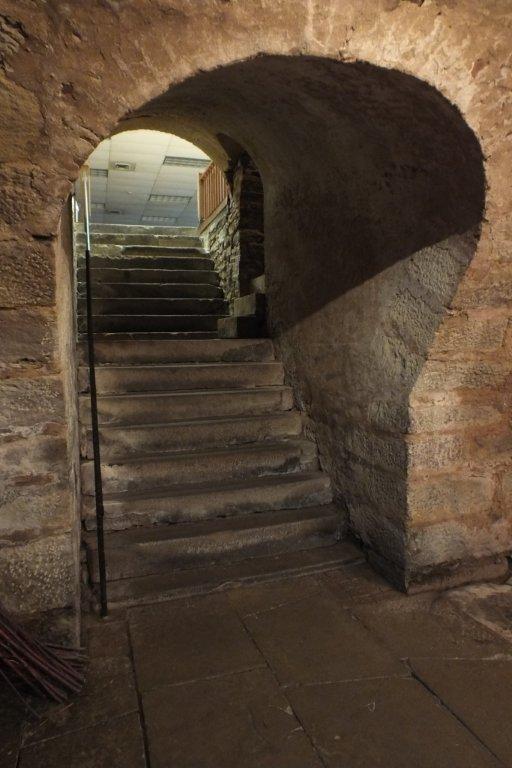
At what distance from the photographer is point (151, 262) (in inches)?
225

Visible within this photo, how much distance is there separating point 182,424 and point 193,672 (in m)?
1.43

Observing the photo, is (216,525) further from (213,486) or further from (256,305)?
(256,305)

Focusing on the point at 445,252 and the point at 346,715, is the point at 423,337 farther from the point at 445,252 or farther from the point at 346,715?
the point at 346,715

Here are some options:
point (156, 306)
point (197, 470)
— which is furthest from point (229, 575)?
point (156, 306)

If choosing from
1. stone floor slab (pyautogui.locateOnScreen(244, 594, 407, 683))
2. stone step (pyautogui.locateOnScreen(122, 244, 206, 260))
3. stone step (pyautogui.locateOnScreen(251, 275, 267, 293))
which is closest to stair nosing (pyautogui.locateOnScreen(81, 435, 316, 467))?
stone floor slab (pyautogui.locateOnScreen(244, 594, 407, 683))

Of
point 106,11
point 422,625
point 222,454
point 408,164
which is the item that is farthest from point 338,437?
point 106,11

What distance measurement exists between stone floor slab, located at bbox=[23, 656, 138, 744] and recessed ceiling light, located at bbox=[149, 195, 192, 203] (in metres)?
9.33

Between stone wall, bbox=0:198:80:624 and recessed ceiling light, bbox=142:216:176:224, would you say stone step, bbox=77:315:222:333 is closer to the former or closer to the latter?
stone wall, bbox=0:198:80:624

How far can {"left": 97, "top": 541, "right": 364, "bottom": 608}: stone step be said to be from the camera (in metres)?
2.20

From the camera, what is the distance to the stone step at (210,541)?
7.61ft

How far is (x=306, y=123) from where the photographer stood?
2.28m

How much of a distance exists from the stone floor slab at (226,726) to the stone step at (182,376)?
1.85m

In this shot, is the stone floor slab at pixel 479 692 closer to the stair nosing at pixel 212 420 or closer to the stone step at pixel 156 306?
the stair nosing at pixel 212 420

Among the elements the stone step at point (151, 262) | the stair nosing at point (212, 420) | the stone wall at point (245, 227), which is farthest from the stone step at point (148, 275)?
the stair nosing at point (212, 420)
